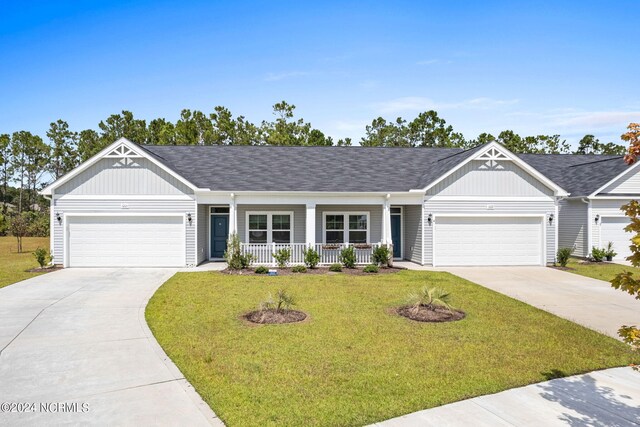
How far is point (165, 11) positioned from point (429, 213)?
13075 mm

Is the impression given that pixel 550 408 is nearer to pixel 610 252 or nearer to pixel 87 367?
pixel 87 367

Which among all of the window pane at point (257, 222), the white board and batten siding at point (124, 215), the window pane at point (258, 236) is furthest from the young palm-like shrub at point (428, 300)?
the white board and batten siding at point (124, 215)

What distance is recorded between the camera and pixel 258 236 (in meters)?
18.7

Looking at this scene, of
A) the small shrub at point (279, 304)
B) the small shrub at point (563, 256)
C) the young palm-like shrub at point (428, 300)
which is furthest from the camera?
the small shrub at point (563, 256)

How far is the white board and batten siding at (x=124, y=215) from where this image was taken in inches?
651

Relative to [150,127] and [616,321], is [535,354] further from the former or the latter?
[150,127]

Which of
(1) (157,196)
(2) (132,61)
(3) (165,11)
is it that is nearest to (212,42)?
(3) (165,11)

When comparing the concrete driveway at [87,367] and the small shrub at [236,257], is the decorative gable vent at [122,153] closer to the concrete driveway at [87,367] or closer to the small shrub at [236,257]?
the small shrub at [236,257]

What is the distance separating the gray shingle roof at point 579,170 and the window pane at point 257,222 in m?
15.4

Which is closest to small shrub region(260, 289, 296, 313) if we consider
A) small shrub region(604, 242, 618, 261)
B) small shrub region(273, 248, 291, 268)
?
small shrub region(273, 248, 291, 268)

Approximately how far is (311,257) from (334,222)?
119 inches

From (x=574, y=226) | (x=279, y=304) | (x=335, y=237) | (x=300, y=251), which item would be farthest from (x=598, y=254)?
(x=279, y=304)

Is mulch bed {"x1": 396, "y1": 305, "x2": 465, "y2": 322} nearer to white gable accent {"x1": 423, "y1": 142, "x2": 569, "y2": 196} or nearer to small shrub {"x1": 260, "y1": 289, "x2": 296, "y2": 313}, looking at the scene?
small shrub {"x1": 260, "y1": 289, "x2": 296, "y2": 313}

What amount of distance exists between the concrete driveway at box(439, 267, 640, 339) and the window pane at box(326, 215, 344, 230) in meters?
5.23
